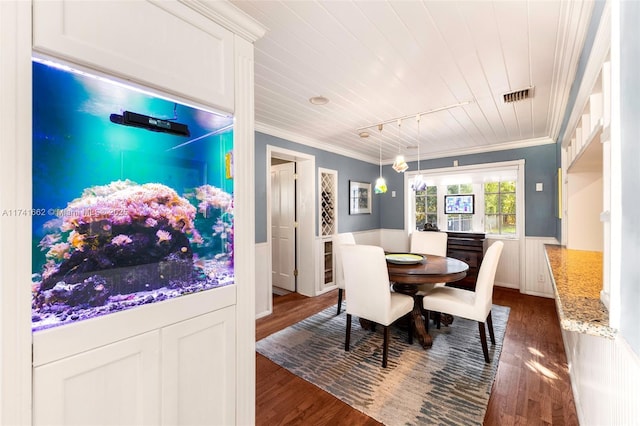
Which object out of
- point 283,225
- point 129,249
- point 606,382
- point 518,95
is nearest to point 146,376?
point 129,249

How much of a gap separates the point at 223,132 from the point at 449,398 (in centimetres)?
227

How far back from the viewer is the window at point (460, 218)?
4929 mm

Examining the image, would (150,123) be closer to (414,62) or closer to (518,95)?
(414,62)

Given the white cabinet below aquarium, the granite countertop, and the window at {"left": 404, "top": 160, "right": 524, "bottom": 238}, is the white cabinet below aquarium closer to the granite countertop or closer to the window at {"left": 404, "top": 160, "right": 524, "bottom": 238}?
the granite countertop

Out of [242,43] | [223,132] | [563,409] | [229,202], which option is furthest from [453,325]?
[242,43]

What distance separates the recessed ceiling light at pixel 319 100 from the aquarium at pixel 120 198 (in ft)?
4.61

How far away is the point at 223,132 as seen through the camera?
55.0 inches

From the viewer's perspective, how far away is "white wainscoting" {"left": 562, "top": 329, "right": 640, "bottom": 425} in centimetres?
79

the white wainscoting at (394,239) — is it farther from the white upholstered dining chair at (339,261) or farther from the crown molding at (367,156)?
the white upholstered dining chair at (339,261)

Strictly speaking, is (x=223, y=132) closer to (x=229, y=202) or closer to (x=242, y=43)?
(x=229, y=202)

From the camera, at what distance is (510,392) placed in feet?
6.50

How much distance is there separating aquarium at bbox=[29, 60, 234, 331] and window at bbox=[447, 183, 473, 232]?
466cm

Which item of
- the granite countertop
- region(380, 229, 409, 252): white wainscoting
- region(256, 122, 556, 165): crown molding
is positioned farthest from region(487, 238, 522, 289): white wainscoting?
the granite countertop

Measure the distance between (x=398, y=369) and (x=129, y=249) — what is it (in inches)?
85.4
